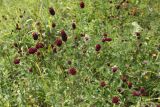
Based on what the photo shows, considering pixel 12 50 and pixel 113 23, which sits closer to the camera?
pixel 12 50

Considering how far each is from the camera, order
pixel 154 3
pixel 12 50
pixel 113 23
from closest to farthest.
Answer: pixel 12 50
pixel 113 23
pixel 154 3

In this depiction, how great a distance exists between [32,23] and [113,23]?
988 mm

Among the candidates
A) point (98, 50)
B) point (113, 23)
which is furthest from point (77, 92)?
point (113, 23)

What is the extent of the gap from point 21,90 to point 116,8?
5.15 ft

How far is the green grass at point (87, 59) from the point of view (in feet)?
9.86

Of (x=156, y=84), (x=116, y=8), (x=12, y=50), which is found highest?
(x=116, y=8)

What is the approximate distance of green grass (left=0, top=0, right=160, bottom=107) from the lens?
9.86ft

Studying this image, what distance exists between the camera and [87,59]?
11.1ft

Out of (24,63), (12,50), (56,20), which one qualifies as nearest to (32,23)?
(56,20)

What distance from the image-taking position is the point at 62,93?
3039 mm

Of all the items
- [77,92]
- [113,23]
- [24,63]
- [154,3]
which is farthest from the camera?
[154,3]

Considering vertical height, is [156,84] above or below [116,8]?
below

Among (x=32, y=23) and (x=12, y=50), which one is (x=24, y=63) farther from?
(x=32, y=23)

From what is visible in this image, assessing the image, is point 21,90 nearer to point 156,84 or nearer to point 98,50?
point 98,50
